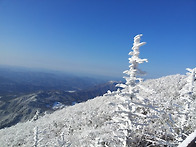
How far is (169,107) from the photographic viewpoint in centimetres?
1288

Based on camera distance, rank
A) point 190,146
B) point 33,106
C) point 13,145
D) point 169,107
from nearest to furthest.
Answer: point 190,146 < point 169,107 < point 13,145 < point 33,106

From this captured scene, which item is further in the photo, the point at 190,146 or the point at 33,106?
the point at 33,106

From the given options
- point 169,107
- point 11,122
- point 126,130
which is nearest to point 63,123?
point 169,107

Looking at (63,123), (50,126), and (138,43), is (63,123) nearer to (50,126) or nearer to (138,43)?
(50,126)

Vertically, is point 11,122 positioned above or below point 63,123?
below

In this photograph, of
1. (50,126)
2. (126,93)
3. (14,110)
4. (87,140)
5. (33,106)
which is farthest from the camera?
(33,106)

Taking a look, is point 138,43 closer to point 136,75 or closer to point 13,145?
point 136,75

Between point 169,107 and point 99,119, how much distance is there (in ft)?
28.8

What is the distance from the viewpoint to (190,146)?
12.1 feet

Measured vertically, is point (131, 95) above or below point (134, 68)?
below

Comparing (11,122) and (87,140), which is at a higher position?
(87,140)

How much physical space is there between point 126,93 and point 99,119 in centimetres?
1478

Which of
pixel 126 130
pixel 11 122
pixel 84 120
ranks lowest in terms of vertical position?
pixel 11 122

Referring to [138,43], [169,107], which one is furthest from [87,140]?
[138,43]
